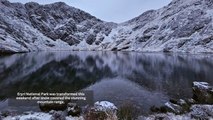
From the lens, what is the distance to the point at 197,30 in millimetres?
148000

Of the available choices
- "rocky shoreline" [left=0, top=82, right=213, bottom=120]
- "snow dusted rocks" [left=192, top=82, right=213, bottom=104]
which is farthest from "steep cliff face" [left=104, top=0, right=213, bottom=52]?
"rocky shoreline" [left=0, top=82, right=213, bottom=120]

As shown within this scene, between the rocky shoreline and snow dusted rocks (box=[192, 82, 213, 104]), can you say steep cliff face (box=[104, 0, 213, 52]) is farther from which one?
the rocky shoreline

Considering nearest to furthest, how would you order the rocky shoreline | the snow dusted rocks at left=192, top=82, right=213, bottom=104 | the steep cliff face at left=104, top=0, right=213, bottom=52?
the rocky shoreline < the snow dusted rocks at left=192, top=82, right=213, bottom=104 < the steep cliff face at left=104, top=0, right=213, bottom=52

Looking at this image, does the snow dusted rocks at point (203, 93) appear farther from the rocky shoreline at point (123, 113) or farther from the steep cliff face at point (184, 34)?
the steep cliff face at point (184, 34)

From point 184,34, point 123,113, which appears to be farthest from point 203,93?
point 184,34

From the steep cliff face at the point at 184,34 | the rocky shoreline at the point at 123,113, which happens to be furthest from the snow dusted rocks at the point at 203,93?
the steep cliff face at the point at 184,34

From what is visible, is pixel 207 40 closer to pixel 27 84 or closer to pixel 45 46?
pixel 27 84

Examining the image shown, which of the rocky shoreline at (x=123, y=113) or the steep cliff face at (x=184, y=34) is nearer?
the rocky shoreline at (x=123, y=113)

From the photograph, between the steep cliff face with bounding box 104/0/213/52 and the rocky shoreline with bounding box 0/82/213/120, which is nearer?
the rocky shoreline with bounding box 0/82/213/120

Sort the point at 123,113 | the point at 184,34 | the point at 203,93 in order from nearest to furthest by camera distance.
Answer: the point at 123,113 → the point at 203,93 → the point at 184,34

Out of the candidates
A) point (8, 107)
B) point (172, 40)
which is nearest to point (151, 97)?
point (8, 107)

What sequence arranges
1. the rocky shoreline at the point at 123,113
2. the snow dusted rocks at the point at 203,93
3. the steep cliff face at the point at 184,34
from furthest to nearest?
the steep cliff face at the point at 184,34 → the snow dusted rocks at the point at 203,93 → the rocky shoreline at the point at 123,113

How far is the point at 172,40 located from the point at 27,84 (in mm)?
134555

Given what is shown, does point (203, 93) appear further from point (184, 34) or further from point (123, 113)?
point (184, 34)
